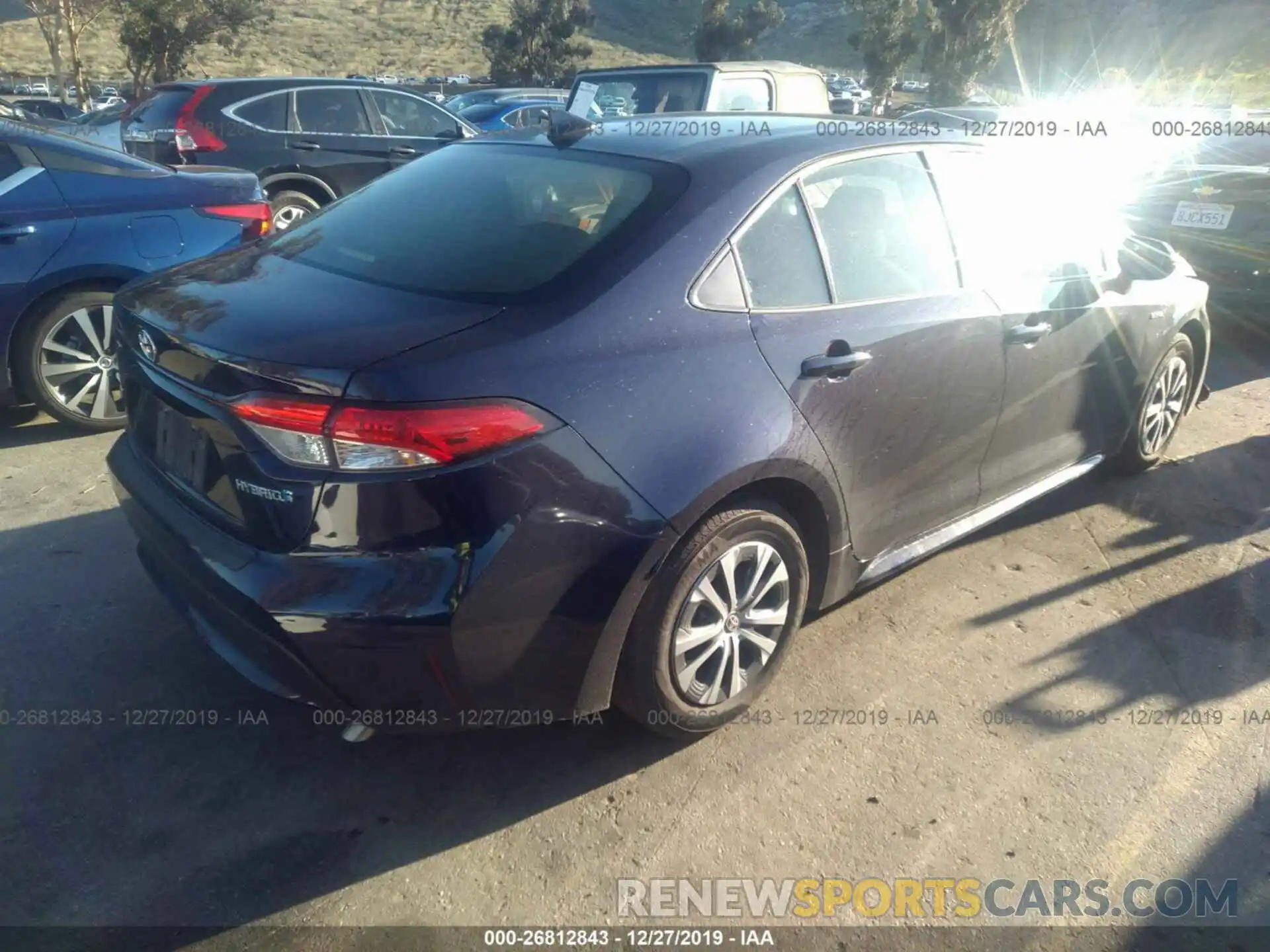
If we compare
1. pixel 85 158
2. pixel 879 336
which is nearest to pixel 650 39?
pixel 85 158

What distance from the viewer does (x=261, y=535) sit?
2426 mm

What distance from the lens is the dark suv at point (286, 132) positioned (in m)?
8.78

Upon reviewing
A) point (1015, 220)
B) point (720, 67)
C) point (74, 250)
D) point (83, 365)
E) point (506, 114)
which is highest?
point (1015, 220)

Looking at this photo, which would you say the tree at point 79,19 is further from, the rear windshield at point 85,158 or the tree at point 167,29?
the rear windshield at point 85,158

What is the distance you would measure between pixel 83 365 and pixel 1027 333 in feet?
14.0

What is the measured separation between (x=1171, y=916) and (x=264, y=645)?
2332mm

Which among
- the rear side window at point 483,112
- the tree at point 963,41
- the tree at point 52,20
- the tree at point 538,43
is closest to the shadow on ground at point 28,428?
the rear side window at point 483,112

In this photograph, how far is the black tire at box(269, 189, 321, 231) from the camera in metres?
8.99

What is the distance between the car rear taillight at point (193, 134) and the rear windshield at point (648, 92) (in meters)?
3.30

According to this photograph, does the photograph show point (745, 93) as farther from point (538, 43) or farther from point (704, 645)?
point (538, 43)

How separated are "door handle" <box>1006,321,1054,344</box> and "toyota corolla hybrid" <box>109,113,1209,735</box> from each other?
0.01 m

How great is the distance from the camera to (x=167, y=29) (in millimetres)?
26109

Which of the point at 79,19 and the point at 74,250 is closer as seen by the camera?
the point at 74,250

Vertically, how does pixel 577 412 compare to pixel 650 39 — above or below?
above
